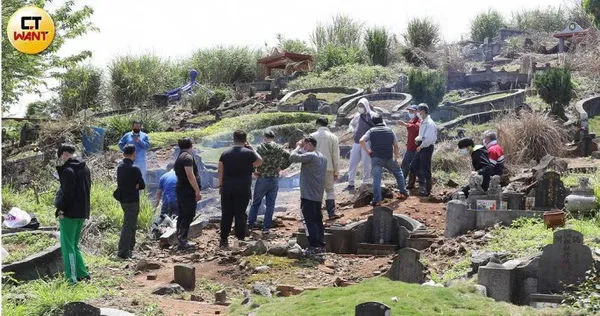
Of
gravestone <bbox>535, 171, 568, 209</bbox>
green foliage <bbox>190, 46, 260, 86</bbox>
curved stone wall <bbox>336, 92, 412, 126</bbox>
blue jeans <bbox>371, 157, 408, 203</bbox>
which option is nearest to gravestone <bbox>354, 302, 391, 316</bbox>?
gravestone <bbox>535, 171, 568, 209</bbox>

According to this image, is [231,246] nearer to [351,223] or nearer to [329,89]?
[351,223]

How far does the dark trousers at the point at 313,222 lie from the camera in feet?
39.0

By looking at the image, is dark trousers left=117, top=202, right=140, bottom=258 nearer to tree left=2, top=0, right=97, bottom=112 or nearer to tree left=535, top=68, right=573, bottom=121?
tree left=2, top=0, right=97, bottom=112

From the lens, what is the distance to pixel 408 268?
31.2 feet

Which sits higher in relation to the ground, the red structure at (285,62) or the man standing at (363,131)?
the red structure at (285,62)

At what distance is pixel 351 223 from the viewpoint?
1305cm

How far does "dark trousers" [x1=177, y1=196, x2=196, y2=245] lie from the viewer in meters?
12.1

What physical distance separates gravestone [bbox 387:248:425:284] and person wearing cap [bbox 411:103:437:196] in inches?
209

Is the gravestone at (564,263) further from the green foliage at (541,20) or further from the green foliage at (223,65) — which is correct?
the green foliage at (541,20)

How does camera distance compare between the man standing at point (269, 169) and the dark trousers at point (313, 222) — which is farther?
the man standing at point (269, 169)

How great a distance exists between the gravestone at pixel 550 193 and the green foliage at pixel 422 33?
38.3m

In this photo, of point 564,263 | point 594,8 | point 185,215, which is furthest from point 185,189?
point 594,8

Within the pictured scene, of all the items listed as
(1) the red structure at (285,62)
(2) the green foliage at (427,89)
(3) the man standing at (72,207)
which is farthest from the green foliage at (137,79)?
(3) the man standing at (72,207)

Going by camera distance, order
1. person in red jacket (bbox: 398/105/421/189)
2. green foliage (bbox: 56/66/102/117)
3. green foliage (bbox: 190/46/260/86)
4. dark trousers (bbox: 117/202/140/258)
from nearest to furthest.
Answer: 1. dark trousers (bbox: 117/202/140/258)
2. person in red jacket (bbox: 398/105/421/189)
3. green foliage (bbox: 56/66/102/117)
4. green foliage (bbox: 190/46/260/86)
